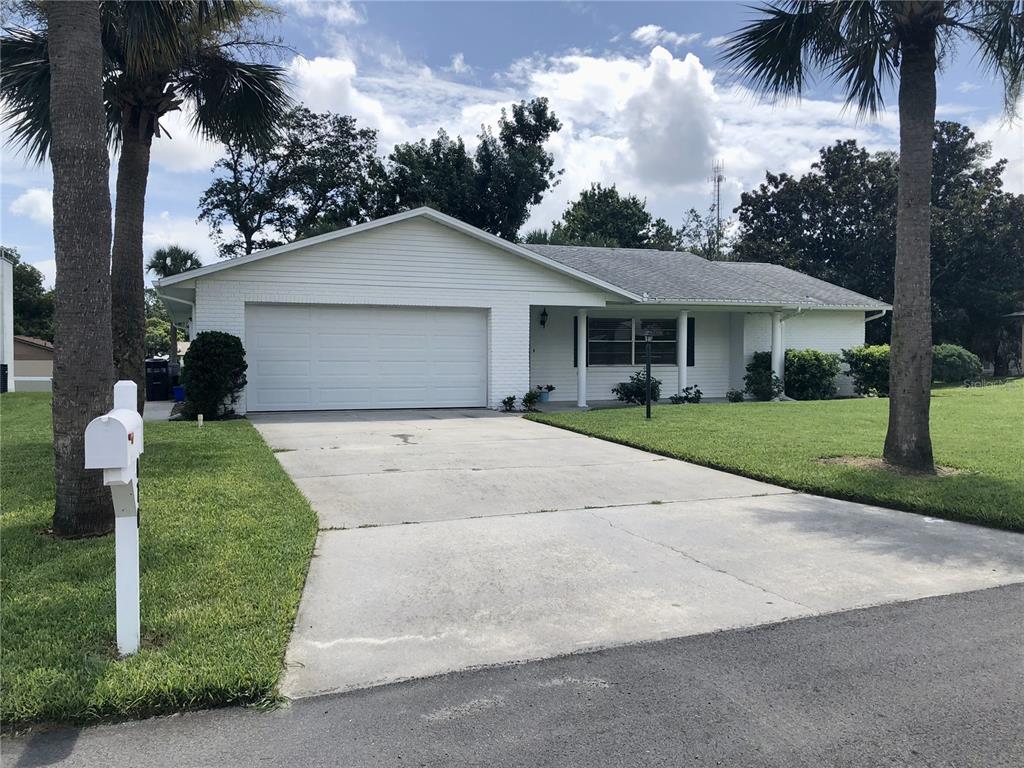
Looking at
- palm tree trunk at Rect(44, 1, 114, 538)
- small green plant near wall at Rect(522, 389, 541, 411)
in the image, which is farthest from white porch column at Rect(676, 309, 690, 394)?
palm tree trunk at Rect(44, 1, 114, 538)

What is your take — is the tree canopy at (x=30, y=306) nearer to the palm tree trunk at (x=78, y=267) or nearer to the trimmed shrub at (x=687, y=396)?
the trimmed shrub at (x=687, y=396)

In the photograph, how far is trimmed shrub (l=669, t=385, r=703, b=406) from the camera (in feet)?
61.9

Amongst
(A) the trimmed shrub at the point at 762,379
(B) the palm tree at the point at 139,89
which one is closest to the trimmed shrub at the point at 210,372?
(B) the palm tree at the point at 139,89

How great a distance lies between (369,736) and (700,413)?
13024 mm

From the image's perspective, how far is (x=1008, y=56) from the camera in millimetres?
9148

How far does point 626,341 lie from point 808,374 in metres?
5.08

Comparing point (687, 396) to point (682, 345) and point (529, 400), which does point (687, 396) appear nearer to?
point (682, 345)

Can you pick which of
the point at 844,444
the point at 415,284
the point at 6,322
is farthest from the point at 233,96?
the point at 6,322

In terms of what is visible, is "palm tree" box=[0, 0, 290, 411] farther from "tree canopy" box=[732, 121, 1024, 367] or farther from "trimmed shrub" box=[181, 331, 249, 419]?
"tree canopy" box=[732, 121, 1024, 367]

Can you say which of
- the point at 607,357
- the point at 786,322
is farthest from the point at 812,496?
the point at 786,322

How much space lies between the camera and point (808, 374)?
19.6 meters

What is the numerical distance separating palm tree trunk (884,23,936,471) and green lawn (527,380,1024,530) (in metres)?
0.61

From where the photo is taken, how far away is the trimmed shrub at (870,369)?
797 inches

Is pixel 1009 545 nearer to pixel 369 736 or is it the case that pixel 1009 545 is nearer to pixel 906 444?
pixel 906 444
